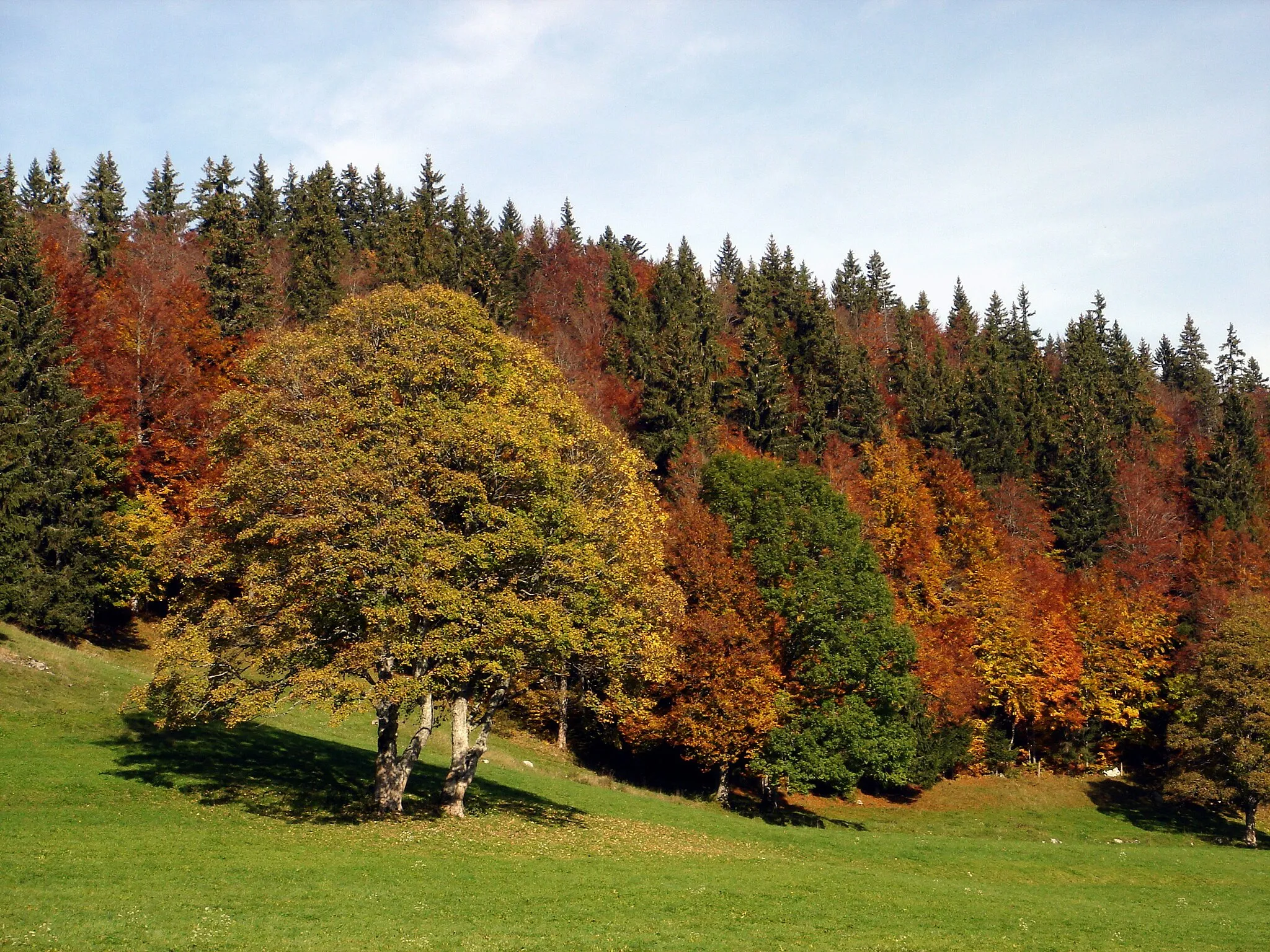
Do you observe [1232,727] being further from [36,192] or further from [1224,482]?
[36,192]

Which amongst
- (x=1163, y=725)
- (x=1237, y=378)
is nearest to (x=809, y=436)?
(x=1163, y=725)

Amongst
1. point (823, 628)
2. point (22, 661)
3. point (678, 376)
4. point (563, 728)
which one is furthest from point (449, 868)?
point (678, 376)

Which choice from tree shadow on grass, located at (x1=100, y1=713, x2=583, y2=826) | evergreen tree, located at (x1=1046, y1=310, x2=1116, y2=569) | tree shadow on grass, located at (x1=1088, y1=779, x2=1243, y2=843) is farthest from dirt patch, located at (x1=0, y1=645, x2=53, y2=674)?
evergreen tree, located at (x1=1046, y1=310, x2=1116, y2=569)

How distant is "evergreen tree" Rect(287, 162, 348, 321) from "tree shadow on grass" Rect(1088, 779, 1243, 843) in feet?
226

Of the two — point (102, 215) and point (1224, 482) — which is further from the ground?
point (102, 215)

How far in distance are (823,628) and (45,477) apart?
4218 cm

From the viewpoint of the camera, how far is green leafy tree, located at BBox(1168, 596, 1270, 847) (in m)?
58.1

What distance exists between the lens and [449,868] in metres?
25.1

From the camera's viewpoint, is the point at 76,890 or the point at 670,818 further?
the point at 670,818

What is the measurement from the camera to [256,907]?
19.7 m

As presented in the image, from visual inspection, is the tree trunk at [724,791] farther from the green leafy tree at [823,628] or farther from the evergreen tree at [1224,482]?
the evergreen tree at [1224,482]

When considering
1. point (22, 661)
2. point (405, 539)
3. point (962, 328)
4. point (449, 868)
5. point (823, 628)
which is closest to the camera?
point (449, 868)

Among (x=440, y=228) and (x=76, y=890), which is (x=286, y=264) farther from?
(x=76, y=890)

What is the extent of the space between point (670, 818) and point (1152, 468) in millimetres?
89256
